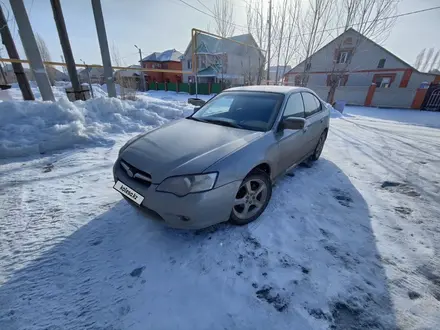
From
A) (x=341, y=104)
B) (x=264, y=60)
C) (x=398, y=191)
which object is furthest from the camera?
(x=264, y=60)

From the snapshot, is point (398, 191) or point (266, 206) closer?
point (266, 206)

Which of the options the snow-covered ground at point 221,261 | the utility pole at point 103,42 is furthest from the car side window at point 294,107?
the utility pole at point 103,42

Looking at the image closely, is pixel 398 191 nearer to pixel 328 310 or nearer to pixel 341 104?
pixel 328 310

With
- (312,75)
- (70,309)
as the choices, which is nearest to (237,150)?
(70,309)

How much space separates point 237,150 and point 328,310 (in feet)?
5.07

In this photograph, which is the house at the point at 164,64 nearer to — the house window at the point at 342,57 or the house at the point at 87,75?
the house at the point at 87,75

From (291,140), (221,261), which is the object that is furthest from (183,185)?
(291,140)

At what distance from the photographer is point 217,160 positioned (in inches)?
77.0

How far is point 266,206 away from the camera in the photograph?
267 centimetres

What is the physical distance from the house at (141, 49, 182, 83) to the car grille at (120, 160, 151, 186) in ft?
120

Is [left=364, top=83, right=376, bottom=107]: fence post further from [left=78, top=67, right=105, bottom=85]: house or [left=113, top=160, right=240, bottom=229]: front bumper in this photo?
[left=113, top=160, right=240, bottom=229]: front bumper

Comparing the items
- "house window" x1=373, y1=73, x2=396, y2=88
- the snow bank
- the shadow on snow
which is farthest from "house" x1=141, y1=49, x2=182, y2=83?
the shadow on snow

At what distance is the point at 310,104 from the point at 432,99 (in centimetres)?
2223

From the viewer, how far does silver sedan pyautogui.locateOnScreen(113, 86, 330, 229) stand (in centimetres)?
187
